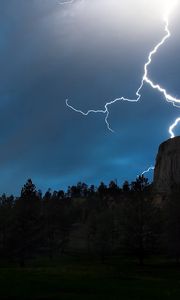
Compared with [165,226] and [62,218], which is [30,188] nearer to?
[62,218]

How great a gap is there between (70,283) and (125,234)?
119 feet

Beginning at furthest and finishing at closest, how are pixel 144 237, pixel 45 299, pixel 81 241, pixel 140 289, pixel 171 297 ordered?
1. pixel 81 241
2. pixel 144 237
3. pixel 140 289
4. pixel 171 297
5. pixel 45 299

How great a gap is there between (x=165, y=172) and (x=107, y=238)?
12347 centimetres

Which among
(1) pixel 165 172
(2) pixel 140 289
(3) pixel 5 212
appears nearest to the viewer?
(2) pixel 140 289

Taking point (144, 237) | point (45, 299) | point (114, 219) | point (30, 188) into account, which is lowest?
point (45, 299)

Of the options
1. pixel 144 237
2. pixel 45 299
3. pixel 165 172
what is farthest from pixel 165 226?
pixel 165 172

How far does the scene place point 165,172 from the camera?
19725cm

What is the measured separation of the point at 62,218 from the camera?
95.9m

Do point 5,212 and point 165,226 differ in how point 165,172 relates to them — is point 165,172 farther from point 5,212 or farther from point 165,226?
point 165,226

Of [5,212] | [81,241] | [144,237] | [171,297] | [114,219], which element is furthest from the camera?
[81,241]

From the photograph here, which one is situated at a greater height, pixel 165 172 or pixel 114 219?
pixel 165 172

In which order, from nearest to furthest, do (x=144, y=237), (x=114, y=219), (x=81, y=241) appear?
(x=144, y=237)
(x=114, y=219)
(x=81, y=241)

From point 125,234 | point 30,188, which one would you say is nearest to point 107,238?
point 125,234

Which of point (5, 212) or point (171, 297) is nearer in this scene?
point (171, 297)
